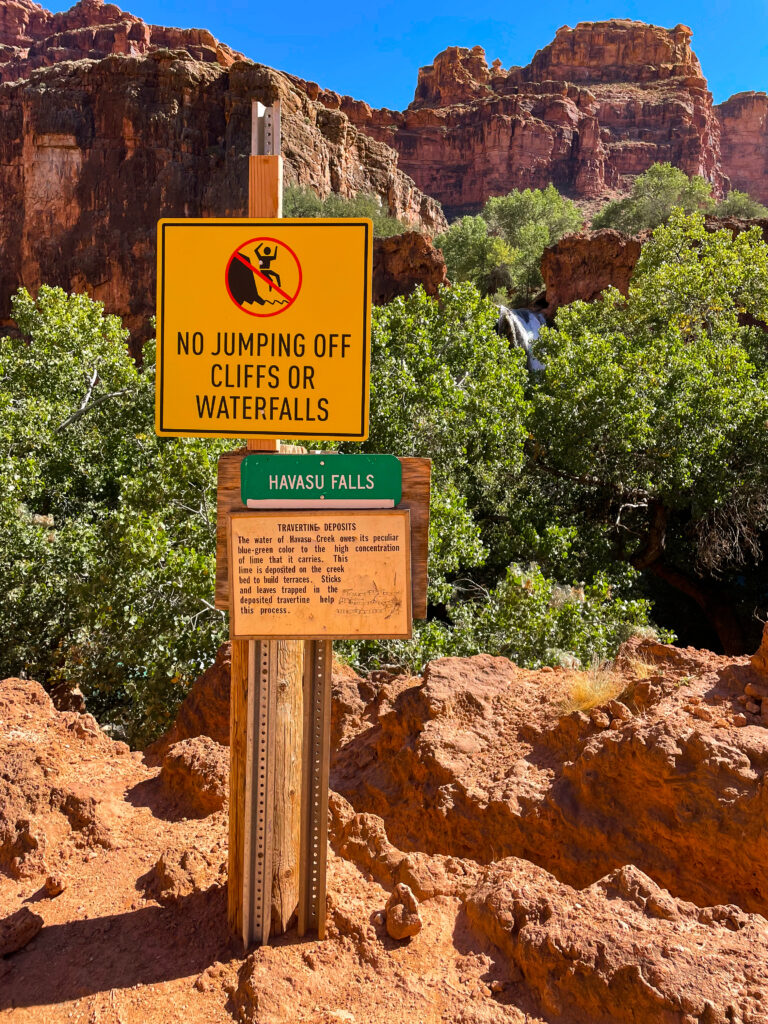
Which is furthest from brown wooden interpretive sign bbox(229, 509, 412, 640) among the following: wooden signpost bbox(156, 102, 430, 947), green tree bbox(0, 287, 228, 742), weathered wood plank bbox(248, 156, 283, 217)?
green tree bbox(0, 287, 228, 742)

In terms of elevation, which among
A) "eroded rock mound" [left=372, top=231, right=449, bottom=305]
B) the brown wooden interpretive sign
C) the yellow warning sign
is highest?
"eroded rock mound" [left=372, top=231, right=449, bottom=305]

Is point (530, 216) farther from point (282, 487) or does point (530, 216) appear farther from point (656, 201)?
point (282, 487)

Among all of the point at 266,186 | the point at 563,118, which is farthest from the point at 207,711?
the point at 563,118

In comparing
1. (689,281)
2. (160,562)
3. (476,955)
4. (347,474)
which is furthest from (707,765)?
(689,281)

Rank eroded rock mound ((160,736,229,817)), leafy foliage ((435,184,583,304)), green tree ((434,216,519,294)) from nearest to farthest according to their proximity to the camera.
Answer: eroded rock mound ((160,736,229,817)) → leafy foliage ((435,184,583,304)) → green tree ((434,216,519,294))

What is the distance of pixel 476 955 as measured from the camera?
243cm

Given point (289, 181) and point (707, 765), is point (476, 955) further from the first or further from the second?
point (289, 181)

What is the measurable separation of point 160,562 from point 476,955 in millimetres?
5053

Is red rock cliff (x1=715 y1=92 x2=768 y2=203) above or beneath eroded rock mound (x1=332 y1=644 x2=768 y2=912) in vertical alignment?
above

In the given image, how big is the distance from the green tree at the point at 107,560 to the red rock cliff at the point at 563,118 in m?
62.5

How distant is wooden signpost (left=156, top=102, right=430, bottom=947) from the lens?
7.80 ft

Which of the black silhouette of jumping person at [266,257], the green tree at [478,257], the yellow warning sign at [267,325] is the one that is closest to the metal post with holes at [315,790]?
the yellow warning sign at [267,325]

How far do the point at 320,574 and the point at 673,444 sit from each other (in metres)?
9.00

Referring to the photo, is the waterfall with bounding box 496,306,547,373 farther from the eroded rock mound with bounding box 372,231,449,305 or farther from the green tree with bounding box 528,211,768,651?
the green tree with bounding box 528,211,768,651
